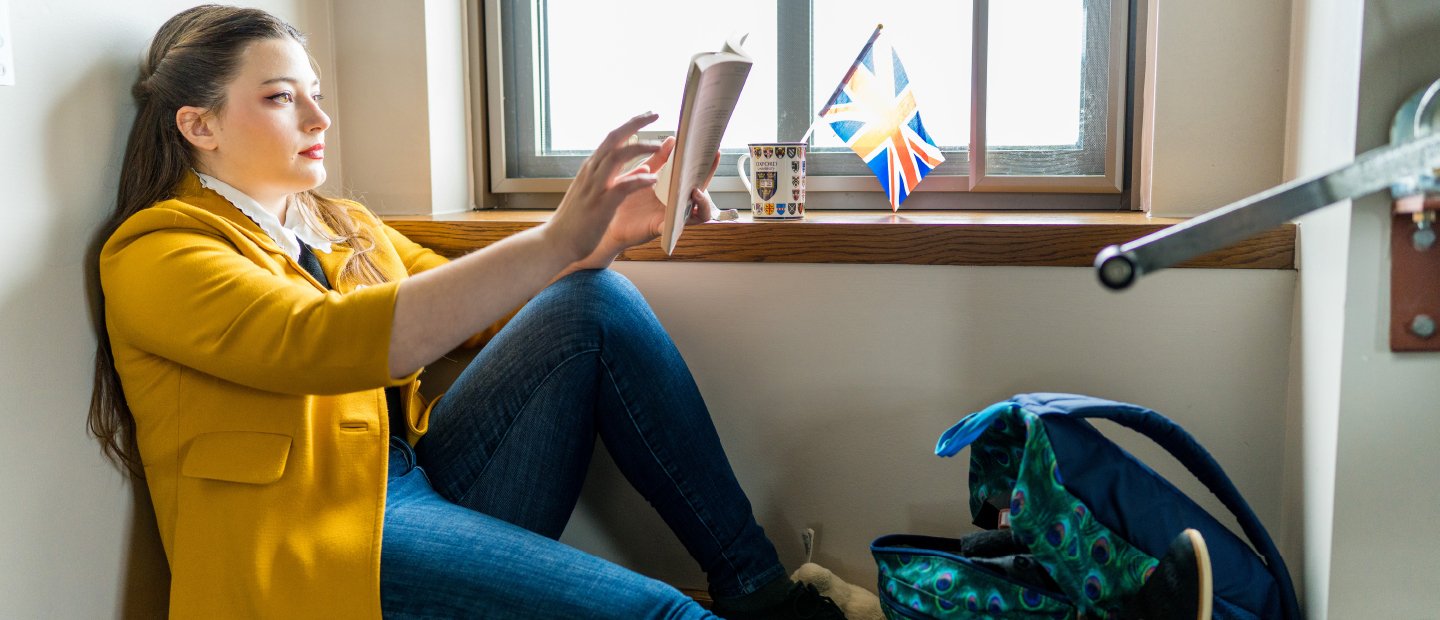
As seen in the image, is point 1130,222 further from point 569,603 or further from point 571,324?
point 569,603

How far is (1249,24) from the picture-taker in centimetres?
123

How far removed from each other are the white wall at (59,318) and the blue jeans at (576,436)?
0.94ft

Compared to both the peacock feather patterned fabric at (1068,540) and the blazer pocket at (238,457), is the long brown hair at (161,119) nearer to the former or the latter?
the blazer pocket at (238,457)

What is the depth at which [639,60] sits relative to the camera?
161 centimetres

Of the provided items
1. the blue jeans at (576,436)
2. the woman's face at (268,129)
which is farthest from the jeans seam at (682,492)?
the woman's face at (268,129)

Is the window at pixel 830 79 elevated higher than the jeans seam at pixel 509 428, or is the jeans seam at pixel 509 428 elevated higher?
the window at pixel 830 79

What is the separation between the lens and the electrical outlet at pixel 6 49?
0.92m

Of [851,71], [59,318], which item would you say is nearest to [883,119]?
[851,71]

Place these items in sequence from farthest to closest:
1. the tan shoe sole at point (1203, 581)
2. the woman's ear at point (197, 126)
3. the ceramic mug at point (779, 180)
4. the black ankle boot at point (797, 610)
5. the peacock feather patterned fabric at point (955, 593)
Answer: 1. the ceramic mug at point (779, 180)
2. the black ankle boot at point (797, 610)
3. the woman's ear at point (197, 126)
4. the peacock feather patterned fabric at point (955, 593)
5. the tan shoe sole at point (1203, 581)

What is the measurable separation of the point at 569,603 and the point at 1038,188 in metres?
0.92

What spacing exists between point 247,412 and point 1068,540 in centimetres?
76

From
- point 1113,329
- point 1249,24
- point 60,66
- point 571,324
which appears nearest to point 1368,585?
point 1113,329

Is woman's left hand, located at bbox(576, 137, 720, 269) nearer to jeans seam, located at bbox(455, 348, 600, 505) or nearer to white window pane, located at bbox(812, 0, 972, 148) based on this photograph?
jeans seam, located at bbox(455, 348, 600, 505)

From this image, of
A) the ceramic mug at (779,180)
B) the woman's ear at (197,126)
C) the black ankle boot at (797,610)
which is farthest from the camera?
the ceramic mug at (779,180)
